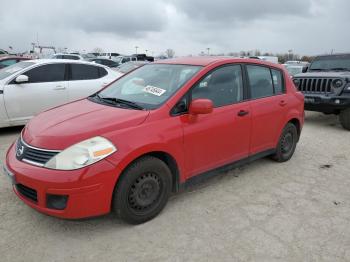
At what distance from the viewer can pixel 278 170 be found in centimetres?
496

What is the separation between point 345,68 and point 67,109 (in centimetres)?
789

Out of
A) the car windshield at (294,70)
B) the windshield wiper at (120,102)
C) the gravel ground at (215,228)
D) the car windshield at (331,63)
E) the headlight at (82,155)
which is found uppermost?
the car windshield at (331,63)

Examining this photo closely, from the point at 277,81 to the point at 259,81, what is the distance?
0.53 m

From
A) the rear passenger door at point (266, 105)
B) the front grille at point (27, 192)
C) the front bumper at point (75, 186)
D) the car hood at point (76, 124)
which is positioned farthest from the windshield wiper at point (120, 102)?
the rear passenger door at point (266, 105)

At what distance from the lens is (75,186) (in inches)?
110

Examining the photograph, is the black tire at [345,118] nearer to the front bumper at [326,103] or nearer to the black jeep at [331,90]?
the black jeep at [331,90]

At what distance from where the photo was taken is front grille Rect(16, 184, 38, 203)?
2952mm

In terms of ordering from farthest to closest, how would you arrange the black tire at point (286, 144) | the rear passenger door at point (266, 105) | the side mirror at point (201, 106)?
the black tire at point (286, 144) < the rear passenger door at point (266, 105) < the side mirror at point (201, 106)

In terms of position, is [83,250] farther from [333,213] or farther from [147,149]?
[333,213]

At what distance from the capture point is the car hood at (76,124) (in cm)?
301

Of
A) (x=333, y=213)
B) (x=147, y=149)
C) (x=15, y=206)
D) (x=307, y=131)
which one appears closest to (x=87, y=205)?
(x=147, y=149)

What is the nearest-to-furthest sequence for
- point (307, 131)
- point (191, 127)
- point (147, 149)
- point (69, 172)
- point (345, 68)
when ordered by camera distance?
point (69, 172) < point (147, 149) < point (191, 127) < point (307, 131) < point (345, 68)

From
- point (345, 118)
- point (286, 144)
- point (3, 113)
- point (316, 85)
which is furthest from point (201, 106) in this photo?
point (316, 85)

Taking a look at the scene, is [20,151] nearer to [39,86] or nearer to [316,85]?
[39,86]
